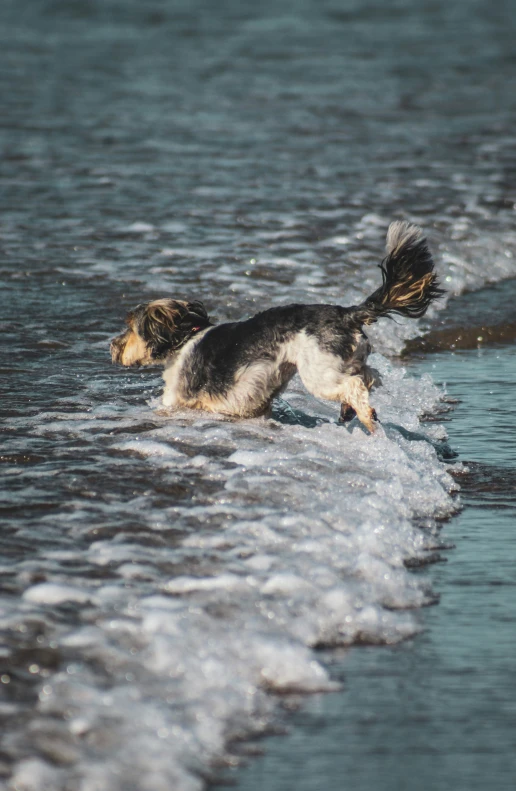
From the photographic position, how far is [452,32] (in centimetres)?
3281

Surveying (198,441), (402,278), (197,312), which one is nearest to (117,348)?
(197,312)

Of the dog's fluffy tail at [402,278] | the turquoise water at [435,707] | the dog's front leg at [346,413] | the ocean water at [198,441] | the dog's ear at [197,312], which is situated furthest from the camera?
the dog's ear at [197,312]

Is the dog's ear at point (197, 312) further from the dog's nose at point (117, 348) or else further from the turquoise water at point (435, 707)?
the turquoise water at point (435, 707)

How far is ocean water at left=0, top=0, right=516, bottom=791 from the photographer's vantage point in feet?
12.0

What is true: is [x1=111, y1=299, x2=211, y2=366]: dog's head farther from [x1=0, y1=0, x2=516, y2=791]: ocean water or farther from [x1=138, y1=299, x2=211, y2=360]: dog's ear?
[x1=0, y1=0, x2=516, y2=791]: ocean water

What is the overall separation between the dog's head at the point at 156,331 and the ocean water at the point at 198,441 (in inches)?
13.8

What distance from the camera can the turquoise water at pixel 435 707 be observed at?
10.7ft

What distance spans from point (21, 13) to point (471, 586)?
3271cm

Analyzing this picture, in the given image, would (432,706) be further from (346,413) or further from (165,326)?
Answer: (165,326)

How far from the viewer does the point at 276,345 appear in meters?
6.28

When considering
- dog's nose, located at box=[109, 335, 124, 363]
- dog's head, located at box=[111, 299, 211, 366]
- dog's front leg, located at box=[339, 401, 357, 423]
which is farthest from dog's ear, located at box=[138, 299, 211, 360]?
dog's front leg, located at box=[339, 401, 357, 423]

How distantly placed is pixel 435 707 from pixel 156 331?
347cm

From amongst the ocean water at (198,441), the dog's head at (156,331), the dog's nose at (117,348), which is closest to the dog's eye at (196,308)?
the dog's head at (156,331)

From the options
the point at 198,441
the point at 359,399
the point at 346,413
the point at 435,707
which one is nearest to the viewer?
the point at 435,707
